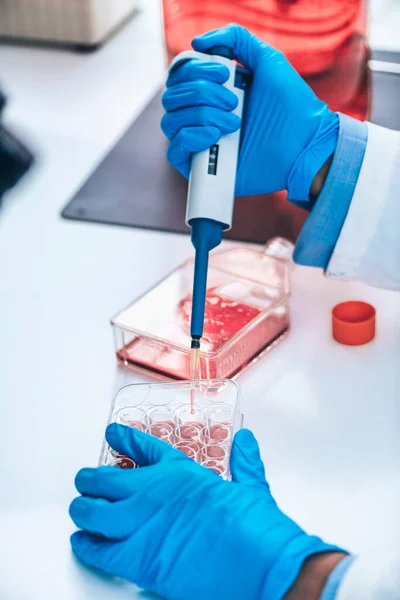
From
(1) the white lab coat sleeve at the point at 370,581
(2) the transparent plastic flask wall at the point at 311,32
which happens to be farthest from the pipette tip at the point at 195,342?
(2) the transparent plastic flask wall at the point at 311,32

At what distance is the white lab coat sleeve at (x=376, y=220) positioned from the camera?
1.19 metres

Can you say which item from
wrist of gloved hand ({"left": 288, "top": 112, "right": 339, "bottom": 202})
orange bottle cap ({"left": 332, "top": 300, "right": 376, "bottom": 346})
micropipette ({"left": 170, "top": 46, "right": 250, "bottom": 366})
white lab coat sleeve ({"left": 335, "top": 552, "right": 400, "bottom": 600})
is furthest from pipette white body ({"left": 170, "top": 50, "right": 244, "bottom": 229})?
white lab coat sleeve ({"left": 335, "top": 552, "right": 400, "bottom": 600})

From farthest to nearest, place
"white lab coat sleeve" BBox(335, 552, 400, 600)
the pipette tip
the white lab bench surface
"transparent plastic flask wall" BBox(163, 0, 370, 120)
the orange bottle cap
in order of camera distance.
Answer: "transparent plastic flask wall" BBox(163, 0, 370, 120), the orange bottle cap, the pipette tip, the white lab bench surface, "white lab coat sleeve" BBox(335, 552, 400, 600)

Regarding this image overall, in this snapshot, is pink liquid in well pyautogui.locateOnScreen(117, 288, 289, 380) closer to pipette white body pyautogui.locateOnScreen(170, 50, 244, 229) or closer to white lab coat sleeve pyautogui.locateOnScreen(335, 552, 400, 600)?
pipette white body pyautogui.locateOnScreen(170, 50, 244, 229)

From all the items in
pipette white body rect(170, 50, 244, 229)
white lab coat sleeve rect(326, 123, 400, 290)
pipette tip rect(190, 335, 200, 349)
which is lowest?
pipette tip rect(190, 335, 200, 349)

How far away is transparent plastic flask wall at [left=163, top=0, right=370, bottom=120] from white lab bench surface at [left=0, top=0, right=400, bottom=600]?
371mm

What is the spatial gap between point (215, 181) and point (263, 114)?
195 millimetres

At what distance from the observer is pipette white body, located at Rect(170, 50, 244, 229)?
107 centimetres

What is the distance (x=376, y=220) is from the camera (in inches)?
47.3

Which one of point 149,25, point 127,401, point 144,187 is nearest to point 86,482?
point 127,401

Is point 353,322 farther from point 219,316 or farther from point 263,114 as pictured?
point 263,114

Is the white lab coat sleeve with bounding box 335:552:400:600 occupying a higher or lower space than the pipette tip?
lower

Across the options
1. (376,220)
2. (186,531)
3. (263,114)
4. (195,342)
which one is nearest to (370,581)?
(186,531)

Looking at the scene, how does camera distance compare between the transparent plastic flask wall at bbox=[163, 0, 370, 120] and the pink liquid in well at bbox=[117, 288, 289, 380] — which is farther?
the transparent plastic flask wall at bbox=[163, 0, 370, 120]
